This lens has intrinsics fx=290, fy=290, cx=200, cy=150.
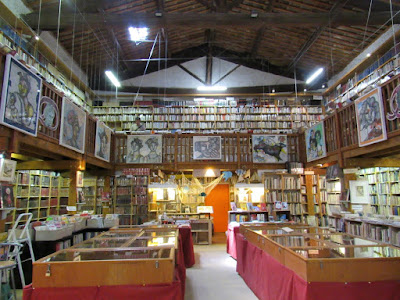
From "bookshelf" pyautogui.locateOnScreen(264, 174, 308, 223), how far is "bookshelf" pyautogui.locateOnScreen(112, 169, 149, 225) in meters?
3.91

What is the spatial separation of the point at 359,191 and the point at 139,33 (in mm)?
8541

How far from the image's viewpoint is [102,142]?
8.23m

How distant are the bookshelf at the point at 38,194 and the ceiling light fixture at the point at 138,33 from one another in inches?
214

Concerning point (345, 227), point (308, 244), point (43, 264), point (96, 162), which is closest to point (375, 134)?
point (345, 227)

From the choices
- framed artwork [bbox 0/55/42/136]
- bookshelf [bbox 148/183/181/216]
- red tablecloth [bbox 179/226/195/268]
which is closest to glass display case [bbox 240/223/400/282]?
red tablecloth [bbox 179/226/195/268]

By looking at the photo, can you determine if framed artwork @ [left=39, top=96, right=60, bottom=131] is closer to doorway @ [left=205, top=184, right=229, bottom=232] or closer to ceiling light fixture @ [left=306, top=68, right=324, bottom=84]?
doorway @ [left=205, top=184, right=229, bottom=232]

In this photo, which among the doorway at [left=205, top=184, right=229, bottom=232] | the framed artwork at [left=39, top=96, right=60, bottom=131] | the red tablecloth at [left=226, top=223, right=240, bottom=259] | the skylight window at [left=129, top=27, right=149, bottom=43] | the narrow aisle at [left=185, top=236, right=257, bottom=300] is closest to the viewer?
the narrow aisle at [left=185, top=236, right=257, bottom=300]

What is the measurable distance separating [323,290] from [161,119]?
10.4 metres

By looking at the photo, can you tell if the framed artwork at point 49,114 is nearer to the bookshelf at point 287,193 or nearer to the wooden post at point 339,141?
the bookshelf at point 287,193

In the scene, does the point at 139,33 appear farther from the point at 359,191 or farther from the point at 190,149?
the point at 359,191

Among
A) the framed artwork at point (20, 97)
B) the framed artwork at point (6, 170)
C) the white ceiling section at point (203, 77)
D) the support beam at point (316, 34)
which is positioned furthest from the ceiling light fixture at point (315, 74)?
the framed artwork at point (6, 170)

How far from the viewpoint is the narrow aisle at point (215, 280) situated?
4.32 m

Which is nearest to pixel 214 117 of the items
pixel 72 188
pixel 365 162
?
pixel 365 162

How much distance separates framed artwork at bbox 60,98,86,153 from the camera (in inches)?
233
